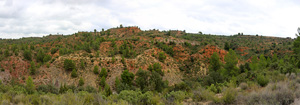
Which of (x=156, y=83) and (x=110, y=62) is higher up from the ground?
(x=110, y=62)

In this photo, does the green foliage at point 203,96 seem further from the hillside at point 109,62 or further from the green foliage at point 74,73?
the green foliage at point 74,73

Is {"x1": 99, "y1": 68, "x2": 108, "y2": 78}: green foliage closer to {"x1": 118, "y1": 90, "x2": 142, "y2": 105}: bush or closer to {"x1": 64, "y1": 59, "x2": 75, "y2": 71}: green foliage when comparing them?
{"x1": 64, "y1": 59, "x2": 75, "y2": 71}: green foliage

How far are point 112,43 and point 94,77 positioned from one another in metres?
18.8

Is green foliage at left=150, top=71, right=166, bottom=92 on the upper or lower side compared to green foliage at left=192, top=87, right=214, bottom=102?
lower

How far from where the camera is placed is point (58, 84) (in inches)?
1252

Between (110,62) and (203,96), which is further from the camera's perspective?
(110,62)

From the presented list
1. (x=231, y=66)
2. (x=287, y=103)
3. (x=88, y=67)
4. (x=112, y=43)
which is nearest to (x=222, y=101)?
(x=287, y=103)

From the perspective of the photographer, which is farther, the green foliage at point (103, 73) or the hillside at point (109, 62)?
the green foliage at point (103, 73)

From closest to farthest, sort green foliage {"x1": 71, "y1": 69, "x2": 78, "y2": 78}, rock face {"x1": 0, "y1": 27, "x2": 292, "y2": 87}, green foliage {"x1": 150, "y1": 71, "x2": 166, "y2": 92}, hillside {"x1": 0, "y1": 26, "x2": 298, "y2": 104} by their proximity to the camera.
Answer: green foliage {"x1": 150, "y1": 71, "x2": 166, "y2": 92}
hillside {"x1": 0, "y1": 26, "x2": 298, "y2": 104}
rock face {"x1": 0, "y1": 27, "x2": 292, "y2": 87}
green foliage {"x1": 71, "y1": 69, "x2": 78, "y2": 78}

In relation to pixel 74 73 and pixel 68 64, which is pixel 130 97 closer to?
pixel 74 73

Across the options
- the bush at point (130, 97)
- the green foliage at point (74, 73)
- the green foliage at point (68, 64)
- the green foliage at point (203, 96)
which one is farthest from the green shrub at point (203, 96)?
the green foliage at point (68, 64)

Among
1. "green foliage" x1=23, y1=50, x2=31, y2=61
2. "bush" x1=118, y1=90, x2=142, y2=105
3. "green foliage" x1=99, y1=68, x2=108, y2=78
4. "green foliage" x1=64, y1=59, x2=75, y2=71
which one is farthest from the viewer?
"green foliage" x1=23, y1=50, x2=31, y2=61

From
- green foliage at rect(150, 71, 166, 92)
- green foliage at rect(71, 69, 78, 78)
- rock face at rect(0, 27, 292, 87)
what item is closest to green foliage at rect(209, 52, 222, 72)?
rock face at rect(0, 27, 292, 87)

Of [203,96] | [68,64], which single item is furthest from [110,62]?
[203,96]
